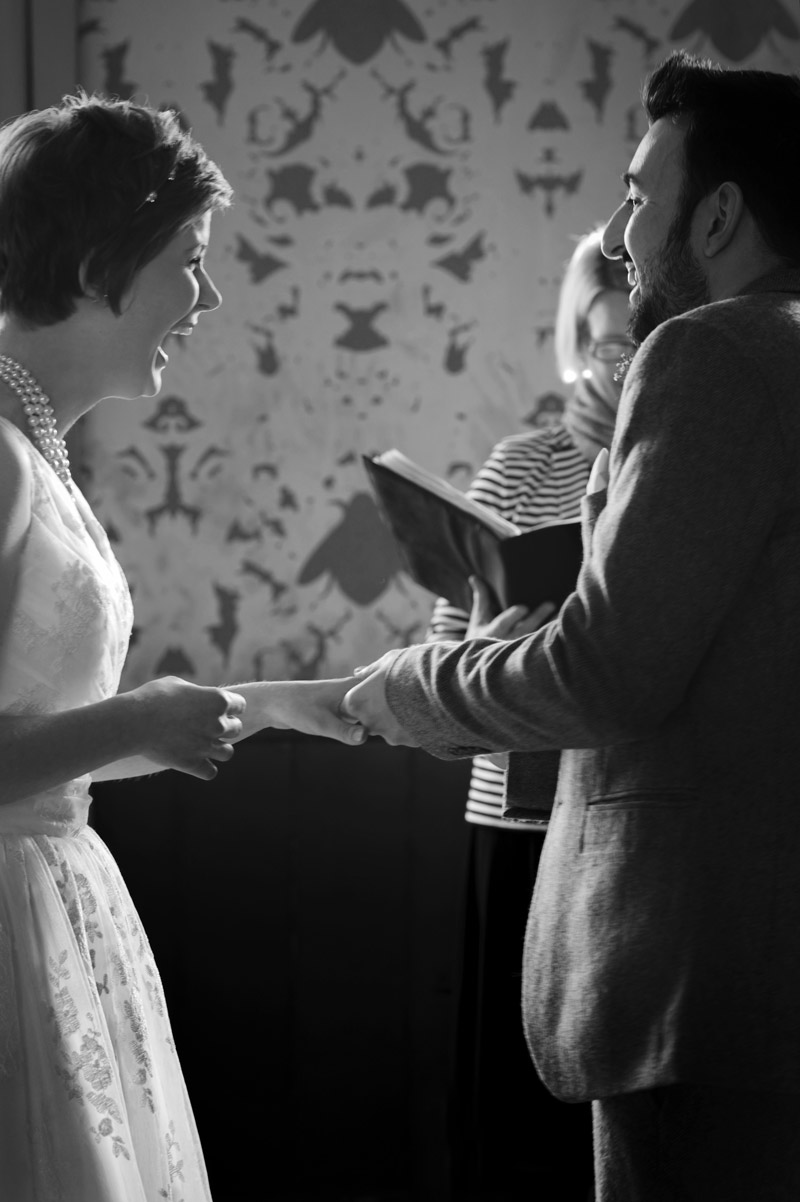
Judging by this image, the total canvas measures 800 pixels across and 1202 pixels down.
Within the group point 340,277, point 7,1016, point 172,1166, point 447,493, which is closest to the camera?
point 7,1016

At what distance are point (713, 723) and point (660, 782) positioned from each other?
0.07 meters

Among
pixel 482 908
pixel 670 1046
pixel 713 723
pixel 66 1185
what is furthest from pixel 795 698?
pixel 482 908

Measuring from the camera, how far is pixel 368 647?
2803 mm

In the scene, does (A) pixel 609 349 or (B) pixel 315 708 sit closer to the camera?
(B) pixel 315 708

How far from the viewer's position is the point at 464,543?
176 centimetres

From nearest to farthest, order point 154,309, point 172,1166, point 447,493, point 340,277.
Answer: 1. point 172,1166
2. point 154,309
3. point 447,493
4. point 340,277

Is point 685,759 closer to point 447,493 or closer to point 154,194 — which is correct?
point 447,493

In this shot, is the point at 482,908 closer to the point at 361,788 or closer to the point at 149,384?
the point at 361,788

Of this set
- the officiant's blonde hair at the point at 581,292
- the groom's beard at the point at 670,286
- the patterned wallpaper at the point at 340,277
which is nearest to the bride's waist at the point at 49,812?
the groom's beard at the point at 670,286

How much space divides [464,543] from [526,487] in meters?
0.45

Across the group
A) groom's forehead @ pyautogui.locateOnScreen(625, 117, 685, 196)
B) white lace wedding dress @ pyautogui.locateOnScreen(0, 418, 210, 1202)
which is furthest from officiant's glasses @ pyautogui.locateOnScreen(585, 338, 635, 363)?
white lace wedding dress @ pyautogui.locateOnScreen(0, 418, 210, 1202)

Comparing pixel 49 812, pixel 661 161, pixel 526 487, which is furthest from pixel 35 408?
pixel 526 487

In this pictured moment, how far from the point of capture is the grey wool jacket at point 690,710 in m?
1.04

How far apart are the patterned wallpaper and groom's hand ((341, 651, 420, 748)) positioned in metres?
1.47
